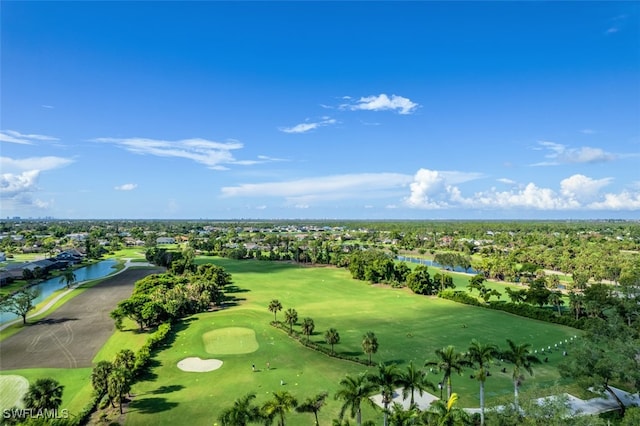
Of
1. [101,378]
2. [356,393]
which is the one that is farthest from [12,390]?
[356,393]

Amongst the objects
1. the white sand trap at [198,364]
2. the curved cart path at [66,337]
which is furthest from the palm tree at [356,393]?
the curved cart path at [66,337]

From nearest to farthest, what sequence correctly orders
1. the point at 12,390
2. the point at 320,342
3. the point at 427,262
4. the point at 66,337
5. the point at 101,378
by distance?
the point at 101,378 < the point at 12,390 < the point at 320,342 < the point at 66,337 < the point at 427,262

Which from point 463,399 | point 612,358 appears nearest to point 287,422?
point 463,399

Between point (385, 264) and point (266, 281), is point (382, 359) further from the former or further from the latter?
point (266, 281)

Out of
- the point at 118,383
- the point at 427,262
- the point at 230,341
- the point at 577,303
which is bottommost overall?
the point at 427,262

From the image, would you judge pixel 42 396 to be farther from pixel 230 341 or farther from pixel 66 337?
pixel 66 337

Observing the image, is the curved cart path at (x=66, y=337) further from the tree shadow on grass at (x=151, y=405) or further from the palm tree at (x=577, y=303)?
the palm tree at (x=577, y=303)

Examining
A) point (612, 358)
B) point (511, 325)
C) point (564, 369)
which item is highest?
point (612, 358)
